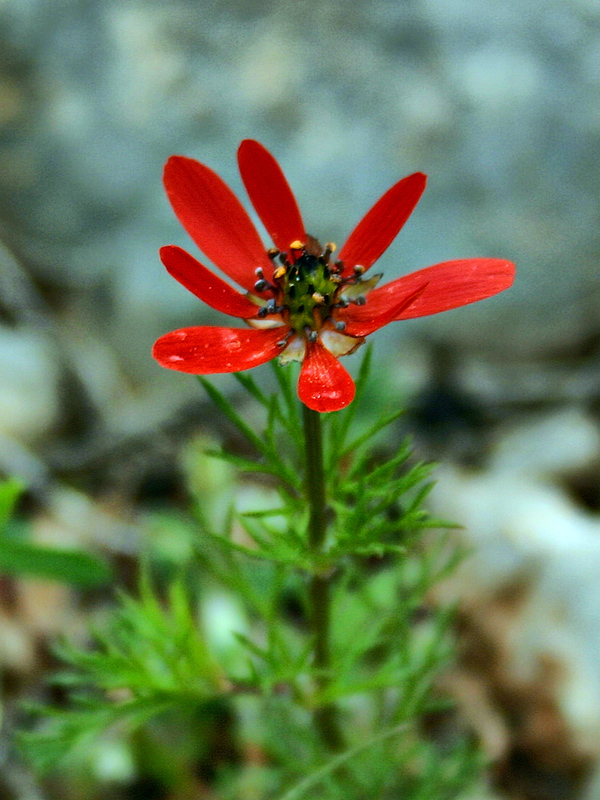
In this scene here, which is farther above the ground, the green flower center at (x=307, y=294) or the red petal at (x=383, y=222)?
the red petal at (x=383, y=222)

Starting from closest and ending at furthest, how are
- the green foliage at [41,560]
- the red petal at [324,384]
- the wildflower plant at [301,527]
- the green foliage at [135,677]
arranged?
the red petal at [324,384]
the wildflower plant at [301,527]
the green foliage at [135,677]
the green foliage at [41,560]

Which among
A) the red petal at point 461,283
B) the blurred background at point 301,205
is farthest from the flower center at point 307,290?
the blurred background at point 301,205

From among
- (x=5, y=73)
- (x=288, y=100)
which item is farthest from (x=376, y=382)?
(x=5, y=73)

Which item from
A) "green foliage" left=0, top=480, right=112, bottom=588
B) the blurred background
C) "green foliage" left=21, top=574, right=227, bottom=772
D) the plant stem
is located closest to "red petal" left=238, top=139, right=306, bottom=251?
the plant stem

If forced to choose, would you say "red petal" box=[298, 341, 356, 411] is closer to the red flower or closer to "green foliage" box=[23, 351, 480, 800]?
the red flower

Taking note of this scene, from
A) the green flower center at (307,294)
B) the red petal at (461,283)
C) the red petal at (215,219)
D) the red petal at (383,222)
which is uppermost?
the red petal at (215,219)

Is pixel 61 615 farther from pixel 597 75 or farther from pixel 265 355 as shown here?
pixel 597 75

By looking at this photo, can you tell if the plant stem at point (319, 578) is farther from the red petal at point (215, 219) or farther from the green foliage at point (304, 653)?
the red petal at point (215, 219)
